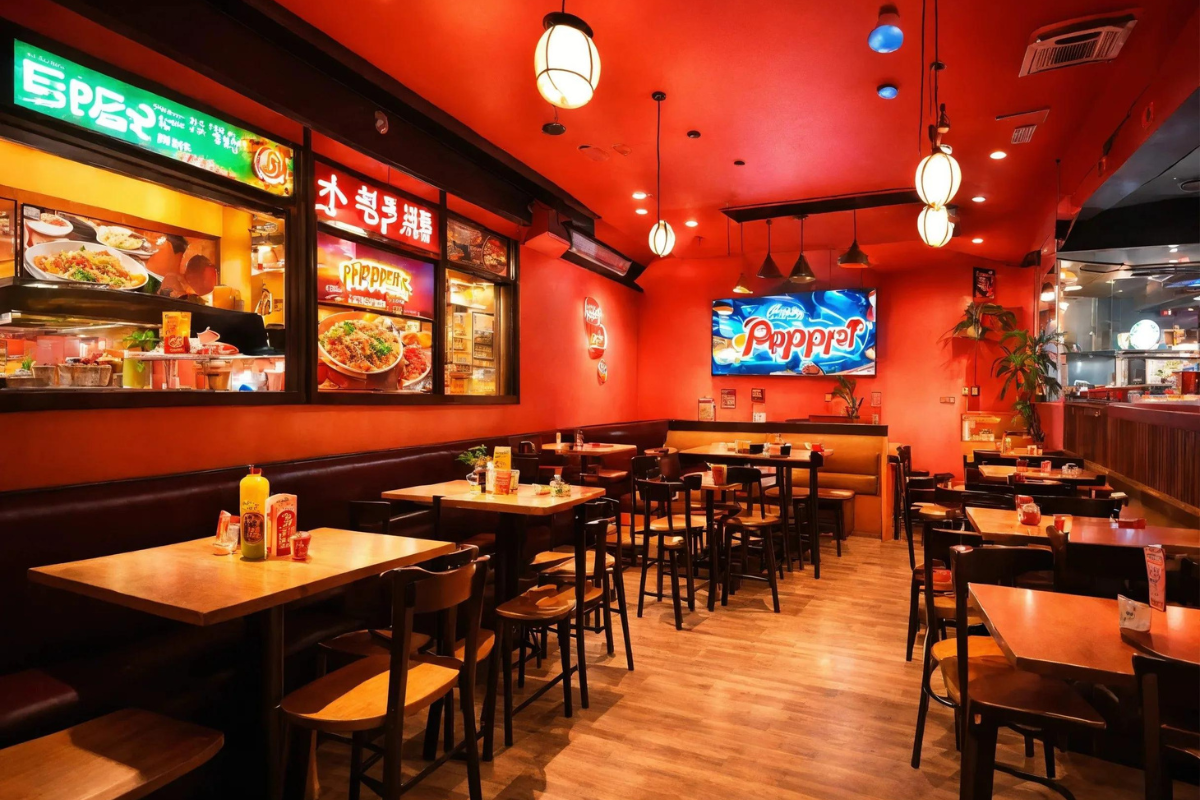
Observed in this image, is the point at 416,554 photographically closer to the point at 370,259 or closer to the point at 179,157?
the point at 179,157

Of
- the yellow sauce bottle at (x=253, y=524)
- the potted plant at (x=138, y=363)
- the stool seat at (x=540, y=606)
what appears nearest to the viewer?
the yellow sauce bottle at (x=253, y=524)

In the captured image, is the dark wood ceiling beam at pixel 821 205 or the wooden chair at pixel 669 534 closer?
the wooden chair at pixel 669 534

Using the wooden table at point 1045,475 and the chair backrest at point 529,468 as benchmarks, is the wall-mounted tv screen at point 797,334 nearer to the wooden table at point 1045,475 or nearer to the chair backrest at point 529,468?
the wooden table at point 1045,475

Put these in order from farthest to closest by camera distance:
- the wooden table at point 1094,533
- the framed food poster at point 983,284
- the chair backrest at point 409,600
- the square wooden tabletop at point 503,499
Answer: the framed food poster at point 983,284, the square wooden tabletop at point 503,499, the wooden table at point 1094,533, the chair backrest at point 409,600

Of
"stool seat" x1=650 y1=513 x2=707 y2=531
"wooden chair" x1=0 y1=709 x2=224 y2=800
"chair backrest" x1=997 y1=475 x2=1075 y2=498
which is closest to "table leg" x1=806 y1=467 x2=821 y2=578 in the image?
"stool seat" x1=650 y1=513 x2=707 y2=531

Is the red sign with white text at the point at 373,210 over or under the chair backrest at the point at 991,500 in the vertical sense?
over

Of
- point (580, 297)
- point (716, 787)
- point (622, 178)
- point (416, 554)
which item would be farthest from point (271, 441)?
point (580, 297)

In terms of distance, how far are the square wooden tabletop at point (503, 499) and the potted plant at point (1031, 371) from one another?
5709mm

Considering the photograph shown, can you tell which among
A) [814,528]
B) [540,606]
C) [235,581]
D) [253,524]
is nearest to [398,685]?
[235,581]

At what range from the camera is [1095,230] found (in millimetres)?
6629

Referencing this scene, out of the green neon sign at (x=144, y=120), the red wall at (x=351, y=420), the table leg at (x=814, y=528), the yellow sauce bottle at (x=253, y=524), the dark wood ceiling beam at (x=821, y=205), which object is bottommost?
the table leg at (x=814, y=528)

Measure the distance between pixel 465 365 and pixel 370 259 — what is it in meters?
1.58

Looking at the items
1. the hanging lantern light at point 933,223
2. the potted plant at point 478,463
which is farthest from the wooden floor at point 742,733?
the hanging lantern light at point 933,223

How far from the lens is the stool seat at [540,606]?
2910 millimetres
